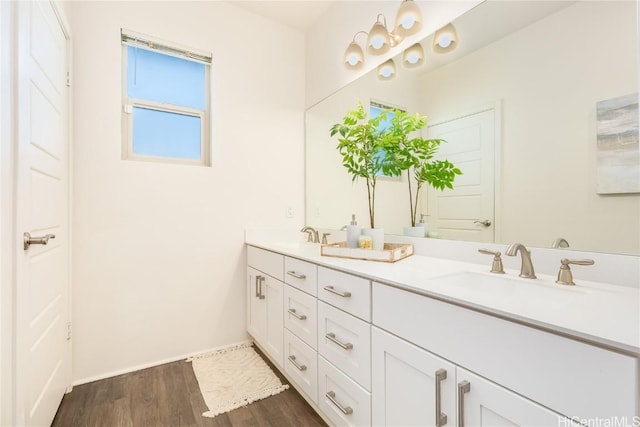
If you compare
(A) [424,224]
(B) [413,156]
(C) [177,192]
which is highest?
(B) [413,156]

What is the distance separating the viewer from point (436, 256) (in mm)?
1536

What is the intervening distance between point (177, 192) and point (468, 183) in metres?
1.84

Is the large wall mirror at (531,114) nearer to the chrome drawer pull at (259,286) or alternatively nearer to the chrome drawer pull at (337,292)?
the chrome drawer pull at (337,292)

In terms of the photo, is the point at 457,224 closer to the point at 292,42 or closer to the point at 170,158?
the point at 170,158

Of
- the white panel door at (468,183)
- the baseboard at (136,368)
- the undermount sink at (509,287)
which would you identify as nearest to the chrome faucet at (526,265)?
the undermount sink at (509,287)

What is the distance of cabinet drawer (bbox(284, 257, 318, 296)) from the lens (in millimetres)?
1460

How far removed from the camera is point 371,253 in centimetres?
146

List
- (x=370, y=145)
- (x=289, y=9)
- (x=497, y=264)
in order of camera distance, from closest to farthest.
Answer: (x=497, y=264), (x=370, y=145), (x=289, y=9)

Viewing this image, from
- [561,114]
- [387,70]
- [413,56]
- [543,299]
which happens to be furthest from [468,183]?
[387,70]

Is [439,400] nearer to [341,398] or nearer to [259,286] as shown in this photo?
[341,398]

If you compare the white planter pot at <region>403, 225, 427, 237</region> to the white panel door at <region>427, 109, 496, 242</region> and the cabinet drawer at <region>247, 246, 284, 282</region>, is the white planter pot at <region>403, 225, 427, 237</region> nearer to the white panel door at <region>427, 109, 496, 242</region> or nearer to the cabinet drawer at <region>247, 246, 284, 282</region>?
the white panel door at <region>427, 109, 496, 242</region>

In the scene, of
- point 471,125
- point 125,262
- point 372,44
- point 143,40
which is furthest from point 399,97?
point 125,262

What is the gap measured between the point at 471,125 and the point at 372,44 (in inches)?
33.7

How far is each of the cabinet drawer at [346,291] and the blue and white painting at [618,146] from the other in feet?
2.85
